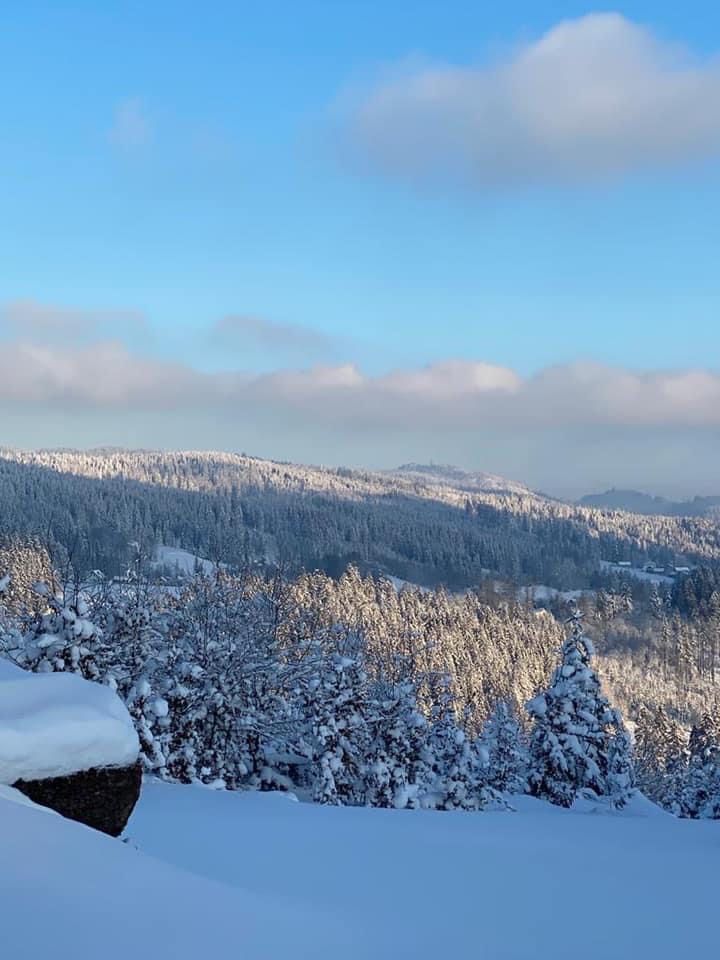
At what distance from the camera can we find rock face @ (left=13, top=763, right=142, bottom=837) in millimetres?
6844

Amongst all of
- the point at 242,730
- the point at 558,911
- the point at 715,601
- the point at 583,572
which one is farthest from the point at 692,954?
the point at 583,572

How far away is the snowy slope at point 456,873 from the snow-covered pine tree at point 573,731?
1248cm

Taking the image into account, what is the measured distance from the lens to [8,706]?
691cm

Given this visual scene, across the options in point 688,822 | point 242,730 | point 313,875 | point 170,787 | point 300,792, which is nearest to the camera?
point 313,875

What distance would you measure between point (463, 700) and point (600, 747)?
4957 centimetres

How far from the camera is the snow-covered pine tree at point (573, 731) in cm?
2481

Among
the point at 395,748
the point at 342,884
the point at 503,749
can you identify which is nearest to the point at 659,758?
the point at 503,749

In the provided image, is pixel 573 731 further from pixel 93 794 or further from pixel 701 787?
pixel 93 794

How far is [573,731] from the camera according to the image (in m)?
24.9

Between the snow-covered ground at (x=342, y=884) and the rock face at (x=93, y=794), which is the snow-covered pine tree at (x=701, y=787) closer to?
the snow-covered ground at (x=342, y=884)

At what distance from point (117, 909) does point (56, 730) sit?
2575 mm

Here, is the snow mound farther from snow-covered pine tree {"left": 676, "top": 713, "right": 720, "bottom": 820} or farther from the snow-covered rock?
snow-covered pine tree {"left": 676, "top": 713, "right": 720, "bottom": 820}

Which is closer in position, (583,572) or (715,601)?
(715,601)

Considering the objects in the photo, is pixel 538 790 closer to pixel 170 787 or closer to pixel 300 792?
pixel 300 792
